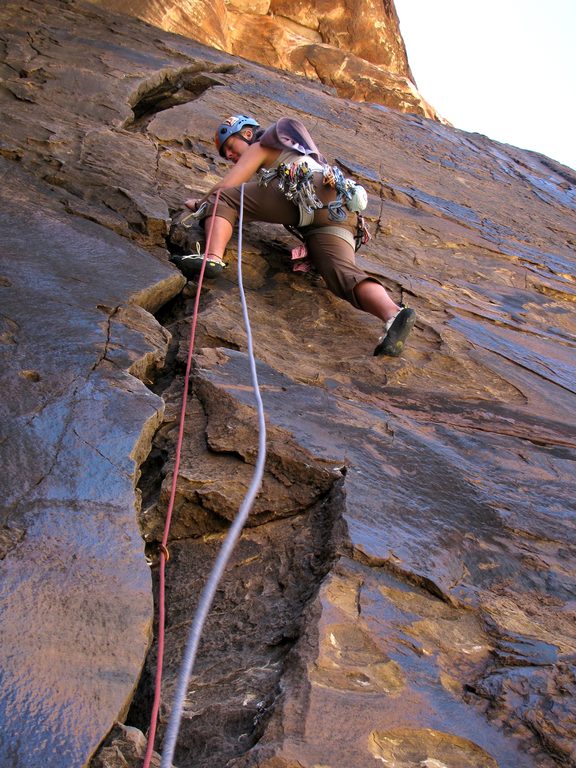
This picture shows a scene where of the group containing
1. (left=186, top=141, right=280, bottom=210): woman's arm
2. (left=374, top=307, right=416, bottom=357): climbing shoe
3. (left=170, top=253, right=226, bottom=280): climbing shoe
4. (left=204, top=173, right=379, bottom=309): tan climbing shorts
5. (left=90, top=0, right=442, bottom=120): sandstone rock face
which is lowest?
(left=170, top=253, right=226, bottom=280): climbing shoe

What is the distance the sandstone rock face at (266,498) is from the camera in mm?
1385

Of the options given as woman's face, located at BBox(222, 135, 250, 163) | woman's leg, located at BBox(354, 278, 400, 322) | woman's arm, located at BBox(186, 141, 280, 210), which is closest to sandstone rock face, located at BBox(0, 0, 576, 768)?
woman's leg, located at BBox(354, 278, 400, 322)

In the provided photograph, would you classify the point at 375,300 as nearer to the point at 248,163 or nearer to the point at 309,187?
the point at 309,187

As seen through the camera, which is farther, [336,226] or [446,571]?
[336,226]

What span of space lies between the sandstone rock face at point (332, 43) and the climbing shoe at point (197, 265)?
677 cm

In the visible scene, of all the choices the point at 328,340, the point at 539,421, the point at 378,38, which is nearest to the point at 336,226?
the point at 328,340

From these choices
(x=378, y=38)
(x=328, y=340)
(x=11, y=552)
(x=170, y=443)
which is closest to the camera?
(x=11, y=552)

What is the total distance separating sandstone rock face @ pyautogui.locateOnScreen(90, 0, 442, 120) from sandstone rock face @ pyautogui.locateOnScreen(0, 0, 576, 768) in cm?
668

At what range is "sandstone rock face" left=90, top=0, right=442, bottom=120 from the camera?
10.0 meters

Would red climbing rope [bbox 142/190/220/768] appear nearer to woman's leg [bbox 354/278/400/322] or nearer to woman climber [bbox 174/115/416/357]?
woman climber [bbox 174/115/416/357]

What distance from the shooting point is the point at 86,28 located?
19.2 feet

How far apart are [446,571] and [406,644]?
0.29 metres

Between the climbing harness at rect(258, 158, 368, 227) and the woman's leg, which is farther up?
the climbing harness at rect(258, 158, 368, 227)

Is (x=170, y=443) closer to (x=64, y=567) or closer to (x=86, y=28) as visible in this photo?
(x=64, y=567)
